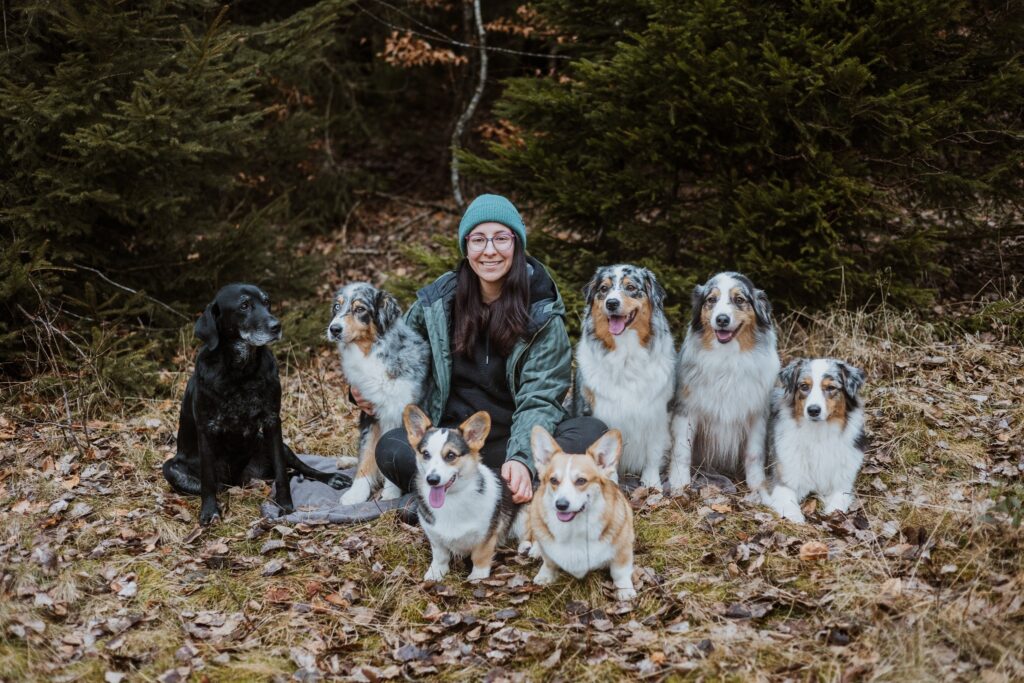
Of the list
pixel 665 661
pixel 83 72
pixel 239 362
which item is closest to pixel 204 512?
pixel 239 362

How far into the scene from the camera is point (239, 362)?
15.1ft

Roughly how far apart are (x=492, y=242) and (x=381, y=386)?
1156mm

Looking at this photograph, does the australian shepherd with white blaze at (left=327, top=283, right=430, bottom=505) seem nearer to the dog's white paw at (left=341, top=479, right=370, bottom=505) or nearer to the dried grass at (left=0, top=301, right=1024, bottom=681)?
the dog's white paw at (left=341, top=479, right=370, bottom=505)

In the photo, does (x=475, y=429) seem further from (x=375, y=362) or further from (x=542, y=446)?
(x=375, y=362)

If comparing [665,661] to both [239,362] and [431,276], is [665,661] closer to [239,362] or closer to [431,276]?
[239,362]

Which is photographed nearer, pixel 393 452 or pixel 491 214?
pixel 491 214

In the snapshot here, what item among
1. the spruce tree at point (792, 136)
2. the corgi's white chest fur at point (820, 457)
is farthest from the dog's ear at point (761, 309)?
the spruce tree at point (792, 136)

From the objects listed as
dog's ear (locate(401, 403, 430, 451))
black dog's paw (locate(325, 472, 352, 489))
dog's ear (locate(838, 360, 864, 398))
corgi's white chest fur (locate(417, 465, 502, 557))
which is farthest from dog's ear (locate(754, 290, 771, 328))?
black dog's paw (locate(325, 472, 352, 489))

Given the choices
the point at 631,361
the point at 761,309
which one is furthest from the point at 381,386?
the point at 761,309

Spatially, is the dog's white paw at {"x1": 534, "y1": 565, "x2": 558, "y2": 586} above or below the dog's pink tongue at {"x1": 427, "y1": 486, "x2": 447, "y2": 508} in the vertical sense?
below

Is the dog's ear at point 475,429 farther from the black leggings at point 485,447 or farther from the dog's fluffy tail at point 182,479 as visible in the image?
the dog's fluffy tail at point 182,479

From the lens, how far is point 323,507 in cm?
481

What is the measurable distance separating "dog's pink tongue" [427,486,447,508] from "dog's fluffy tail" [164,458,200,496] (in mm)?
1930

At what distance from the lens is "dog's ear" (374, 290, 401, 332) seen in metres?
4.86
